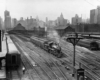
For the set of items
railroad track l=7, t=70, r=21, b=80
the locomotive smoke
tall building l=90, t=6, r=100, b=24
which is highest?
tall building l=90, t=6, r=100, b=24

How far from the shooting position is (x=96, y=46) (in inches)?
1231

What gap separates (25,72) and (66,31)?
52.7 m

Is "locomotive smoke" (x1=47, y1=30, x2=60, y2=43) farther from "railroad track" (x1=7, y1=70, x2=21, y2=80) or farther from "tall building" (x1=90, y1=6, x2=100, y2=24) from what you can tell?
"tall building" (x1=90, y1=6, x2=100, y2=24)

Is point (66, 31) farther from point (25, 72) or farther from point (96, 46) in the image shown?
point (25, 72)

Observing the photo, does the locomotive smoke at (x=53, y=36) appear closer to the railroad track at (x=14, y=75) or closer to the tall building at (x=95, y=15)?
the railroad track at (x=14, y=75)

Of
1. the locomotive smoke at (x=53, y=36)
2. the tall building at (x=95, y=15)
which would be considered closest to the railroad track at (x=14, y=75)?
the locomotive smoke at (x=53, y=36)

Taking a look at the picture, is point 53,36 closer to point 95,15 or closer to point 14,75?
point 14,75

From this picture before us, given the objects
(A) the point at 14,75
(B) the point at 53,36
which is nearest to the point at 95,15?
(B) the point at 53,36

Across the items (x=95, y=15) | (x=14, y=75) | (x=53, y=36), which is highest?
(x=95, y=15)

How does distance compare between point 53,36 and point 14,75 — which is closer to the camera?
point 14,75

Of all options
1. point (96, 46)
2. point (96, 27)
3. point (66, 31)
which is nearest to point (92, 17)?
point (96, 27)

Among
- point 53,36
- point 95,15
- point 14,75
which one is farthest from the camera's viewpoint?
point 95,15

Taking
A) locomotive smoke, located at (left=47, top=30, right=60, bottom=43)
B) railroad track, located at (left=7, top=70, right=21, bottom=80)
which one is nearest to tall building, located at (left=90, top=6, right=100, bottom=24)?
locomotive smoke, located at (left=47, top=30, right=60, bottom=43)

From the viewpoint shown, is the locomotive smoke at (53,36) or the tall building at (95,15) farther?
the tall building at (95,15)
